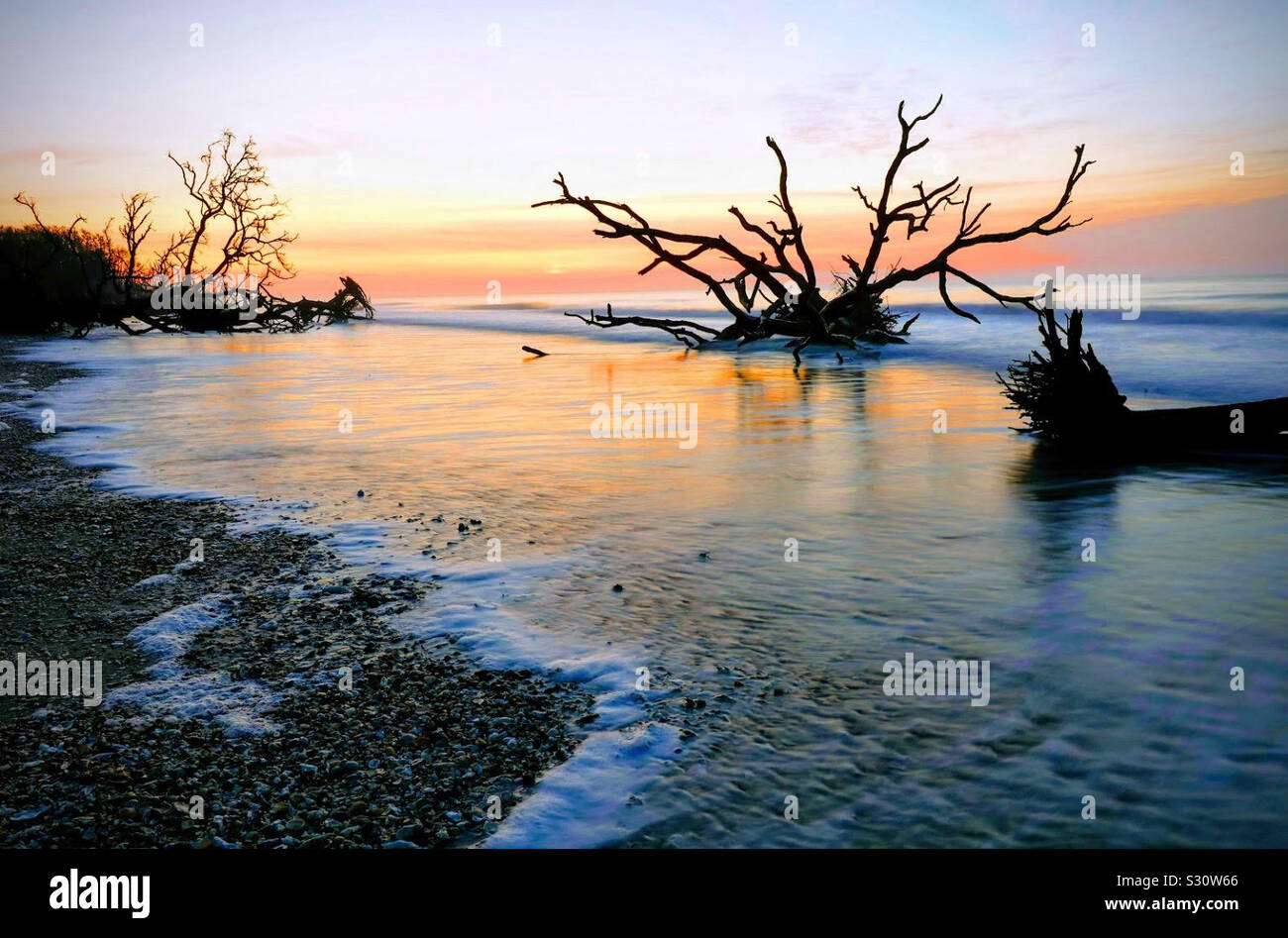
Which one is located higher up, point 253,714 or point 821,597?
point 821,597

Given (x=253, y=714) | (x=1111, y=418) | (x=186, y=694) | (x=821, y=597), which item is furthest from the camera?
(x=1111, y=418)

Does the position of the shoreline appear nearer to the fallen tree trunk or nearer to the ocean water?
the ocean water

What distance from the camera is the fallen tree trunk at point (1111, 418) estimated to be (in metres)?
8.85

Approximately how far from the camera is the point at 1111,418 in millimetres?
9492

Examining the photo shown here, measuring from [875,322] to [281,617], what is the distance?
23.4 metres

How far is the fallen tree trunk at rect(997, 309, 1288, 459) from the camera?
8.85 m

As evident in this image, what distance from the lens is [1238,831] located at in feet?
9.47

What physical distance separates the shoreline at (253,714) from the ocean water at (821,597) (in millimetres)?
269

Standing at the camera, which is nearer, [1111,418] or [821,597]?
[821,597]

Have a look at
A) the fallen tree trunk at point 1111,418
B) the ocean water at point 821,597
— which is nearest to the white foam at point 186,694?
the ocean water at point 821,597

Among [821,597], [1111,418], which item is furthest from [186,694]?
[1111,418]

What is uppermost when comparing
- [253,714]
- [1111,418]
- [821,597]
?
[1111,418]

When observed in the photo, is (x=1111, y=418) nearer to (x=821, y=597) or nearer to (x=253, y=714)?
(x=821, y=597)

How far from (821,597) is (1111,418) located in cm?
598
